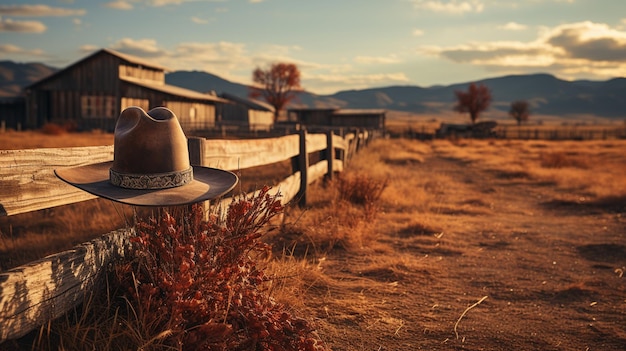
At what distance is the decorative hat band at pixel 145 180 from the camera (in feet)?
8.34

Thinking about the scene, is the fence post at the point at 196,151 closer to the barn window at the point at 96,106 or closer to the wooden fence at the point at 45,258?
the wooden fence at the point at 45,258

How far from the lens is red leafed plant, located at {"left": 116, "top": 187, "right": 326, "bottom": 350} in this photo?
2574 millimetres

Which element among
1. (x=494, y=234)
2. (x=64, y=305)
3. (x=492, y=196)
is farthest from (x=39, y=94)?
(x=64, y=305)

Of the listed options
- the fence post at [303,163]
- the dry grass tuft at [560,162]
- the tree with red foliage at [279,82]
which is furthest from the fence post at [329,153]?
the tree with red foliage at [279,82]

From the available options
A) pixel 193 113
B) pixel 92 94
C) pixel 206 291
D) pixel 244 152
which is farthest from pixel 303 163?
pixel 193 113

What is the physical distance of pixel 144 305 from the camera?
2676mm

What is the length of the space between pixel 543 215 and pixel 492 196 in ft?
7.39

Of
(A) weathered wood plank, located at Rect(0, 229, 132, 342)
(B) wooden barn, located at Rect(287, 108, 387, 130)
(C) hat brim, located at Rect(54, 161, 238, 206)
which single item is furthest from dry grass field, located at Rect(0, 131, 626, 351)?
(B) wooden barn, located at Rect(287, 108, 387, 130)

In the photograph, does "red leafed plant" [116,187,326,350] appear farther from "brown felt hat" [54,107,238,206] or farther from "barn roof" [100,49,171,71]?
"barn roof" [100,49,171,71]

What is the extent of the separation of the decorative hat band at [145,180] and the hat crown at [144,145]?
0.9 inches

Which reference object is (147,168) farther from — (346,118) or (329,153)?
(346,118)

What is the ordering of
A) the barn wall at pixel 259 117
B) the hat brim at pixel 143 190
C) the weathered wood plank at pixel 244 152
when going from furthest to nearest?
the barn wall at pixel 259 117 < the weathered wood plank at pixel 244 152 < the hat brim at pixel 143 190

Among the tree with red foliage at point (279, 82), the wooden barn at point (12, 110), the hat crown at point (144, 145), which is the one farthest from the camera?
the tree with red foliage at point (279, 82)

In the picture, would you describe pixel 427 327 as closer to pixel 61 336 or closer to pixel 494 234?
pixel 61 336
